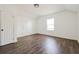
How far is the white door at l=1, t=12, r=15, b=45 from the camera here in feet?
8.68

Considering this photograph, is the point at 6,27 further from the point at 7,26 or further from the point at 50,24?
the point at 50,24

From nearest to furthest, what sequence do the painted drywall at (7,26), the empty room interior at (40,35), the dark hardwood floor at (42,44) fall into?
1. the empty room interior at (40,35)
2. the dark hardwood floor at (42,44)
3. the painted drywall at (7,26)

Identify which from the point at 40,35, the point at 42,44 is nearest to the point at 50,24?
the point at 40,35

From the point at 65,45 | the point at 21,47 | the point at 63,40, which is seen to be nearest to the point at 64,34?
the point at 63,40

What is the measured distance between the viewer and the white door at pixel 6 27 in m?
2.64

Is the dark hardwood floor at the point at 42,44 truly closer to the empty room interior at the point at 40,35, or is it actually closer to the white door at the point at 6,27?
the empty room interior at the point at 40,35

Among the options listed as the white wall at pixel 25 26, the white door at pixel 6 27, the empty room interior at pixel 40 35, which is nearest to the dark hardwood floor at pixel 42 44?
the empty room interior at pixel 40 35

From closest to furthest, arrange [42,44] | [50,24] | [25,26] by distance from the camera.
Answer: [25,26] < [50,24] < [42,44]

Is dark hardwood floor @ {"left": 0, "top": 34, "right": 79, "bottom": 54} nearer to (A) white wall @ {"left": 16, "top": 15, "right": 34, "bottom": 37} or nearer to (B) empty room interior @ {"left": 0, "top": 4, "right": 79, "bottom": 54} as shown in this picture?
(B) empty room interior @ {"left": 0, "top": 4, "right": 79, "bottom": 54}

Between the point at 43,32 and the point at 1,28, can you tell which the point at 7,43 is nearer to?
the point at 1,28

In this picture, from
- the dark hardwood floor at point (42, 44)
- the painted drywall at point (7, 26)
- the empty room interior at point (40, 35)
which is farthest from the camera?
the painted drywall at point (7, 26)

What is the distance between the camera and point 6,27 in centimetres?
305

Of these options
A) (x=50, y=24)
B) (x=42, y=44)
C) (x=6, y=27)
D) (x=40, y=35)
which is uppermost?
(x=50, y=24)

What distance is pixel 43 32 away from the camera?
229 cm
